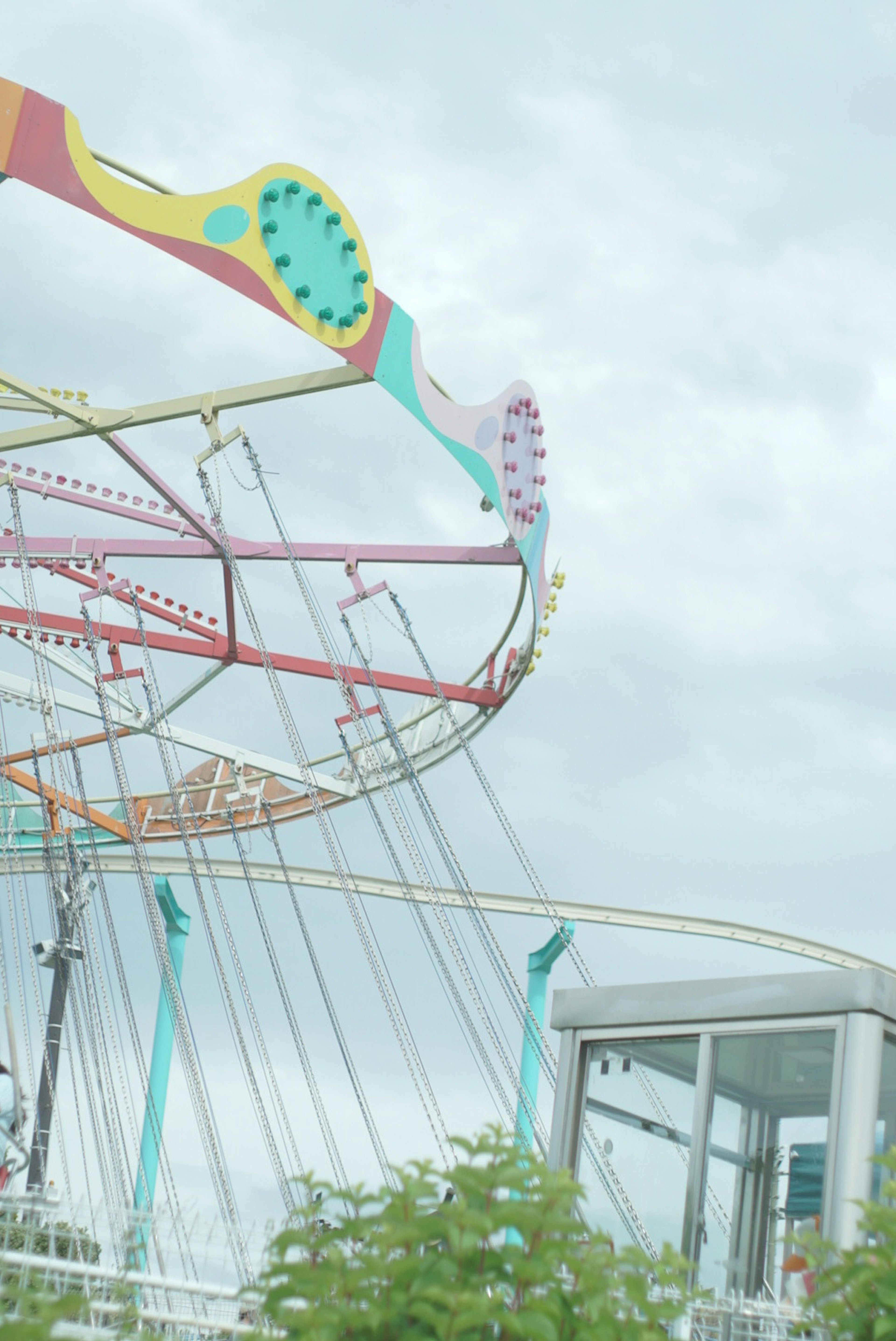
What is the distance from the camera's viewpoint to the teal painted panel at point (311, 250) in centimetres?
1026

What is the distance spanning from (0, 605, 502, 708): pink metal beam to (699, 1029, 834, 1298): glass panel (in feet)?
29.0

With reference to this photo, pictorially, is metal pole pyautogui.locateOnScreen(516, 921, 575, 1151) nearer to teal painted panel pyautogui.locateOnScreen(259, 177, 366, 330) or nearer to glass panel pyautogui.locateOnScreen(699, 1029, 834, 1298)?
teal painted panel pyautogui.locateOnScreen(259, 177, 366, 330)

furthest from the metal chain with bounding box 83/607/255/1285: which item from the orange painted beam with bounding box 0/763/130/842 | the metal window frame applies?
the metal window frame

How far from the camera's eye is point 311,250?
34.3 feet

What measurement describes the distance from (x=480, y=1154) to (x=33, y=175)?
27.7 feet

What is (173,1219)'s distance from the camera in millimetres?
4172

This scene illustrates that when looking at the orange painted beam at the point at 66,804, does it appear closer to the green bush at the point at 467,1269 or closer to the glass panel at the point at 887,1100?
the glass panel at the point at 887,1100

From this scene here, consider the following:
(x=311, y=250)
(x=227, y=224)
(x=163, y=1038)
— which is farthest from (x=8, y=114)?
(x=163, y=1038)

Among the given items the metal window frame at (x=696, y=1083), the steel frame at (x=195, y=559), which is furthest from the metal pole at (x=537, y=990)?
the metal window frame at (x=696, y=1083)

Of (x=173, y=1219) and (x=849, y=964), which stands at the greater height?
(x=849, y=964)

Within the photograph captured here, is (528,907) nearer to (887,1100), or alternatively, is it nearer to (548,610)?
(548,610)

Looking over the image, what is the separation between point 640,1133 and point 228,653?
8.94 m

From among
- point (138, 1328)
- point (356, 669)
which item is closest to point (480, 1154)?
point (138, 1328)

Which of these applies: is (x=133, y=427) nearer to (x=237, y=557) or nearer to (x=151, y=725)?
(x=237, y=557)
